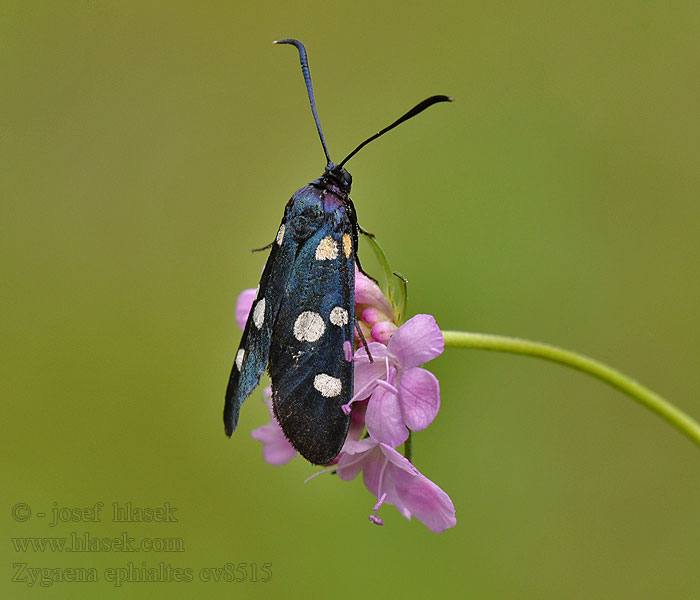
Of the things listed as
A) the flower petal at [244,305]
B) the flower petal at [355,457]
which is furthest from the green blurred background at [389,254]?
the flower petal at [355,457]

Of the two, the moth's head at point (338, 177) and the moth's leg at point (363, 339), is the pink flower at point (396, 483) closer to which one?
the moth's leg at point (363, 339)

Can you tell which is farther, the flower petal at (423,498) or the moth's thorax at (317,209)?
the moth's thorax at (317,209)

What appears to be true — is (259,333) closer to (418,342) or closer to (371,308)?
(371,308)

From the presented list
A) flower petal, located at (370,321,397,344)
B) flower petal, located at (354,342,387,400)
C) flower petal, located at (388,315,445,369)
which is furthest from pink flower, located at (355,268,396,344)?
flower petal, located at (388,315,445,369)

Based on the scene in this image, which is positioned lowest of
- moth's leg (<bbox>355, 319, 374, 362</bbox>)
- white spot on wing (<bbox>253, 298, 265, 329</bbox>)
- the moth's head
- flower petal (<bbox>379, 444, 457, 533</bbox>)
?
flower petal (<bbox>379, 444, 457, 533</bbox>)

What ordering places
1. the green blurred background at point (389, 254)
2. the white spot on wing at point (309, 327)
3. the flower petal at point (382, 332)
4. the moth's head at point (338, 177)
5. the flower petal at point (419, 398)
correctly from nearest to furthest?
the flower petal at point (419, 398), the white spot on wing at point (309, 327), the flower petal at point (382, 332), the moth's head at point (338, 177), the green blurred background at point (389, 254)

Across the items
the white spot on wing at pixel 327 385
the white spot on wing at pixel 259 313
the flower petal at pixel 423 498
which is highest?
the white spot on wing at pixel 259 313

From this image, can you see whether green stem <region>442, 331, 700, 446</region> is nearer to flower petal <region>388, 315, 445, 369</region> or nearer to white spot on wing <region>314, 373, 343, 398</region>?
flower petal <region>388, 315, 445, 369</region>
